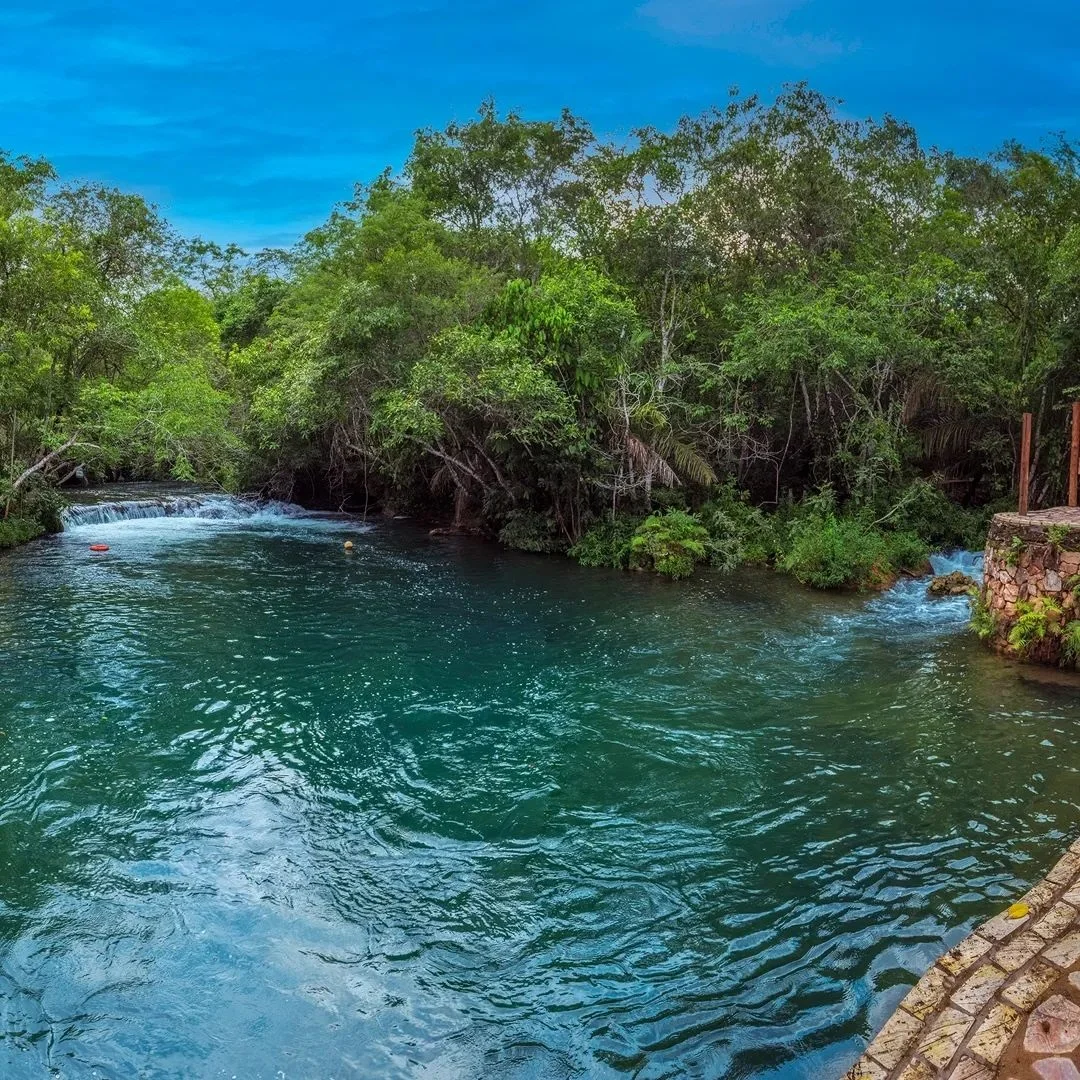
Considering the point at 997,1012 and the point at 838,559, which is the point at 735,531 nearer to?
the point at 838,559

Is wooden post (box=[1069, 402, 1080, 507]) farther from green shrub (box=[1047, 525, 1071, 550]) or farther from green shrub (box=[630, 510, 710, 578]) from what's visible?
green shrub (box=[630, 510, 710, 578])

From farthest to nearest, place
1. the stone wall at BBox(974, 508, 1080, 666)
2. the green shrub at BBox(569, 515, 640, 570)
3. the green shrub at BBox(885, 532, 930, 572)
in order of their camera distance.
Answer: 1. the green shrub at BBox(569, 515, 640, 570)
2. the green shrub at BBox(885, 532, 930, 572)
3. the stone wall at BBox(974, 508, 1080, 666)

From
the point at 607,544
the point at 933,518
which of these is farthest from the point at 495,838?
the point at 933,518

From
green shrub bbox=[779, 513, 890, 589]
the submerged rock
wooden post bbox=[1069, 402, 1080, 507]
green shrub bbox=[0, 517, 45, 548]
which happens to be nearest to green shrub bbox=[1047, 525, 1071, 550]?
wooden post bbox=[1069, 402, 1080, 507]

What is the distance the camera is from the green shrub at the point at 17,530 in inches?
797

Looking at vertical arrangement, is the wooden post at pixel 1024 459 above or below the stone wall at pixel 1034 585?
above

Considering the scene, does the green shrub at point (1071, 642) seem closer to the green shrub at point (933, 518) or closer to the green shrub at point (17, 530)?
the green shrub at point (933, 518)

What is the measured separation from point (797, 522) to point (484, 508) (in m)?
8.99

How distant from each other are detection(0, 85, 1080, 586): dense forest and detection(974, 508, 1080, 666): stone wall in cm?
446

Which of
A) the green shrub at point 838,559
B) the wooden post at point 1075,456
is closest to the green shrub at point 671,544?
the green shrub at point 838,559

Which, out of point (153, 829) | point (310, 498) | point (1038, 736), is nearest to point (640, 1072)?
point (153, 829)

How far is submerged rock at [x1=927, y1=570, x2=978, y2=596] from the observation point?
1589 cm

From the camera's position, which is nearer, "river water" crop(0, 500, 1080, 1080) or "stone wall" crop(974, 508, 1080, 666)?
"river water" crop(0, 500, 1080, 1080)

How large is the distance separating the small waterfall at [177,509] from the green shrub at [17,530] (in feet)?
4.62
